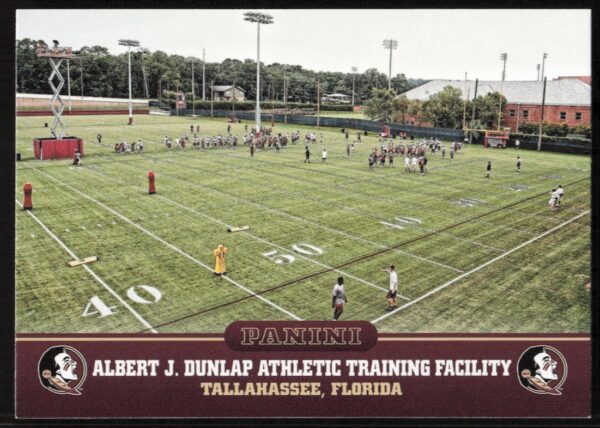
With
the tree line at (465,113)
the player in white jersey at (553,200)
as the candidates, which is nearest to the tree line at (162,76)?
the tree line at (465,113)

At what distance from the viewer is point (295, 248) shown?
19000mm

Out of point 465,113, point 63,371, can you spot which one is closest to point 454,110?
point 465,113

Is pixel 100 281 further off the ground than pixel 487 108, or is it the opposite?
pixel 487 108

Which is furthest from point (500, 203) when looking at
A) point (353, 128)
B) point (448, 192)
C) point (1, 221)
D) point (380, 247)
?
point (353, 128)

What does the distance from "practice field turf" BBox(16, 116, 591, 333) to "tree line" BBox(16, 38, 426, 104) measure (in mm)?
37855

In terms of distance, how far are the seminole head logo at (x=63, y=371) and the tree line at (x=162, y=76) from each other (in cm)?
5853

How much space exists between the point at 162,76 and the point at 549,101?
63.5 meters

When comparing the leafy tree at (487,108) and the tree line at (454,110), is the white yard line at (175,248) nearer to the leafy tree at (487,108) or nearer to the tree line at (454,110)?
the tree line at (454,110)

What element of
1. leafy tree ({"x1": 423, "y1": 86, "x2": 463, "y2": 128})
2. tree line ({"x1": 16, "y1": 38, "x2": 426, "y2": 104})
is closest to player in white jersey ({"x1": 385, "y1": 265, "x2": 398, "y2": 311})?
leafy tree ({"x1": 423, "y1": 86, "x2": 463, "y2": 128})

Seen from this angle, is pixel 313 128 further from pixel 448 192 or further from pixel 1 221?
pixel 1 221

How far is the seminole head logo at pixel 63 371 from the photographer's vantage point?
11531 mm

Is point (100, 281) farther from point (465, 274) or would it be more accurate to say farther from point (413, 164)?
point (413, 164)

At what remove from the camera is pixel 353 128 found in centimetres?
6688
